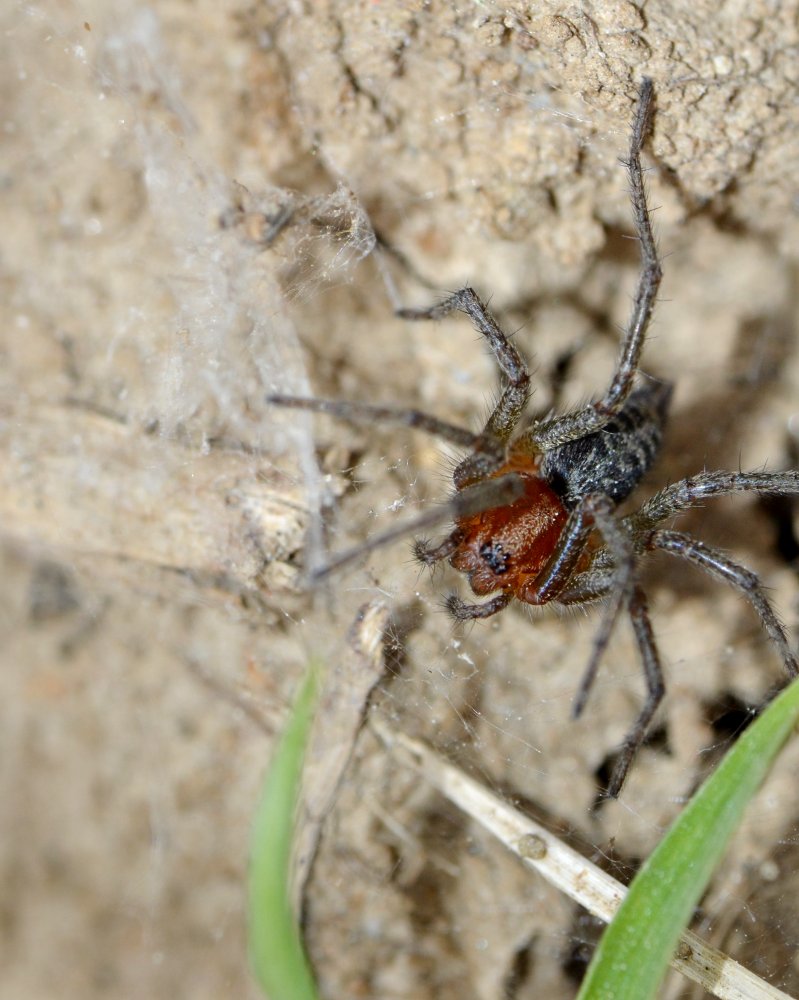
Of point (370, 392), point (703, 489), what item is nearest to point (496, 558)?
point (703, 489)

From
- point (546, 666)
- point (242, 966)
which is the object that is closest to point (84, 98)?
point (546, 666)

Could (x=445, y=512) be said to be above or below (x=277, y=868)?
above

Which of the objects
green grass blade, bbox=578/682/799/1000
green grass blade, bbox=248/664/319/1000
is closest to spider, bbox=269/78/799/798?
green grass blade, bbox=578/682/799/1000

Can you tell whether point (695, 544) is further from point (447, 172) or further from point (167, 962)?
point (167, 962)

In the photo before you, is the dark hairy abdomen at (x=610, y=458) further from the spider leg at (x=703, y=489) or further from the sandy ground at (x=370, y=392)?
the sandy ground at (x=370, y=392)

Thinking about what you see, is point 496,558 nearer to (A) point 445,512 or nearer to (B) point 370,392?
(A) point 445,512

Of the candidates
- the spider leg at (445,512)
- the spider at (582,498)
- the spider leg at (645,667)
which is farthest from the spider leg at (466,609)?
the spider leg at (645,667)
